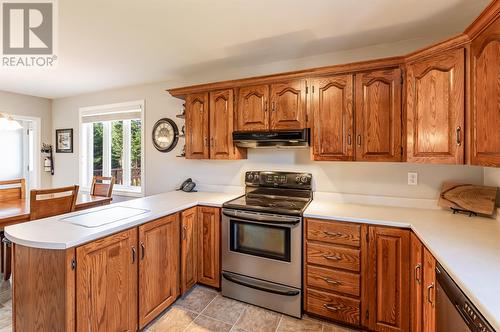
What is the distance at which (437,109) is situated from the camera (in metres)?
1.73

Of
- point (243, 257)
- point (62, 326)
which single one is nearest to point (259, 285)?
point (243, 257)

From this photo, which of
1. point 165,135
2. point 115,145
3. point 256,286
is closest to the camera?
point 256,286

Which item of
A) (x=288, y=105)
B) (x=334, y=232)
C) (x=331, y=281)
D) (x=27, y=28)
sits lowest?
(x=331, y=281)

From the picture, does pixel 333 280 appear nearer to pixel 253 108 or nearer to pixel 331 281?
pixel 331 281

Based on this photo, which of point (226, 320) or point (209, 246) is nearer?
point (226, 320)

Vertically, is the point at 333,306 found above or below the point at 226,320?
above

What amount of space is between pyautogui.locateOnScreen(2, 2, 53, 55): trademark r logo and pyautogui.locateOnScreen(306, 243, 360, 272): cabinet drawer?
2.68 m

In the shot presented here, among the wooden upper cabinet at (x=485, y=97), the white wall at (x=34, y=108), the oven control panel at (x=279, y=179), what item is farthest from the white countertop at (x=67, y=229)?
the white wall at (x=34, y=108)

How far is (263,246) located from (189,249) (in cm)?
74

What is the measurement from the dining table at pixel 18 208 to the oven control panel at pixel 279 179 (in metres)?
1.84

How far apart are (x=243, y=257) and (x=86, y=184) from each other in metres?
3.47

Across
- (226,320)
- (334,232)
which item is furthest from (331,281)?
(226,320)

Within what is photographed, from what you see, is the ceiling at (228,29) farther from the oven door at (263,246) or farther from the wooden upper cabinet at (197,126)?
the oven door at (263,246)

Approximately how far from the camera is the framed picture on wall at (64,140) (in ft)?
13.9
